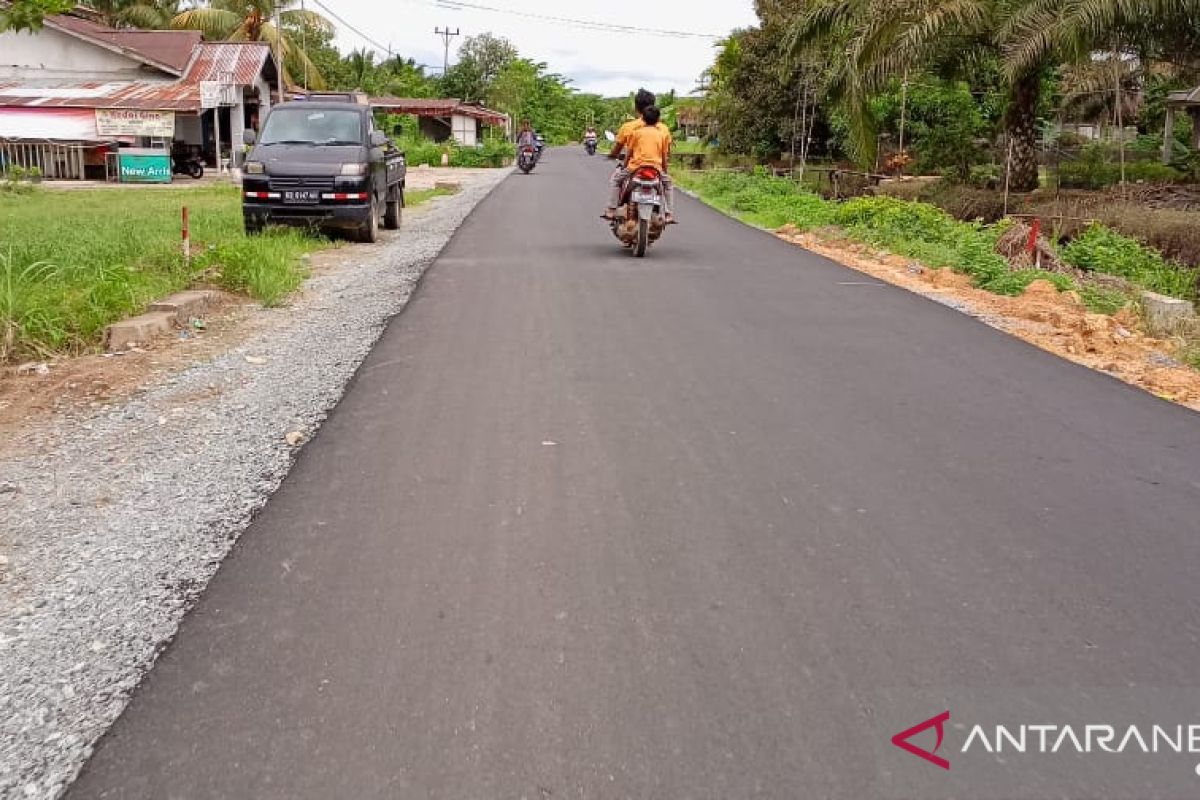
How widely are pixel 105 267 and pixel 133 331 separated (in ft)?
8.63

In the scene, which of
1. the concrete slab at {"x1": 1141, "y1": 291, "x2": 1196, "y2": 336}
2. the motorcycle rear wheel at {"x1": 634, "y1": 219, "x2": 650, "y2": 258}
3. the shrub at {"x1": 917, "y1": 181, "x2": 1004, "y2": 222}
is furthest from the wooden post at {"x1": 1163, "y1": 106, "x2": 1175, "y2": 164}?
the concrete slab at {"x1": 1141, "y1": 291, "x2": 1196, "y2": 336}

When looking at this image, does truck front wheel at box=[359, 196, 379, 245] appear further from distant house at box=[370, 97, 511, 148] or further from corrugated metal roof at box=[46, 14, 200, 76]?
distant house at box=[370, 97, 511, 148]

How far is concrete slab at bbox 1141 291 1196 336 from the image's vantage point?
30.0 ft

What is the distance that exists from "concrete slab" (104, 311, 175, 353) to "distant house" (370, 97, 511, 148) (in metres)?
56.5

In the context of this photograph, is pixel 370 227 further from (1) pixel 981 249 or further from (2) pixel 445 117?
(2) pixel 445 117

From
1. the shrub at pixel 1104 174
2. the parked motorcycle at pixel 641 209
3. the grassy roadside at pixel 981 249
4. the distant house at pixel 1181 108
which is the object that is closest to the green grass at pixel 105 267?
the parked motorcycle at pixel 641 209

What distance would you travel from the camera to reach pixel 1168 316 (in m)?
9.24

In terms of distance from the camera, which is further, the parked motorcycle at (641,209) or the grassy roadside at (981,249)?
the parked motorcycle at (641,209)

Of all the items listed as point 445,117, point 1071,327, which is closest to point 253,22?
point 445,117

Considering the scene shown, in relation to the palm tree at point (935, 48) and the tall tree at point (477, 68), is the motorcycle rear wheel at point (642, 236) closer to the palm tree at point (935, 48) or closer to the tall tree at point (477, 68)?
the palm tree at point (935, 48)

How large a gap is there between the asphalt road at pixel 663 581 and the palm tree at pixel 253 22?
124 feet

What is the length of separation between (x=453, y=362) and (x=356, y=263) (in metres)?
6.65

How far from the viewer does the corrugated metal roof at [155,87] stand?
30.8 meters

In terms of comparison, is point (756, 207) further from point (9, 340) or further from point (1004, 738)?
point (1004, 738)
